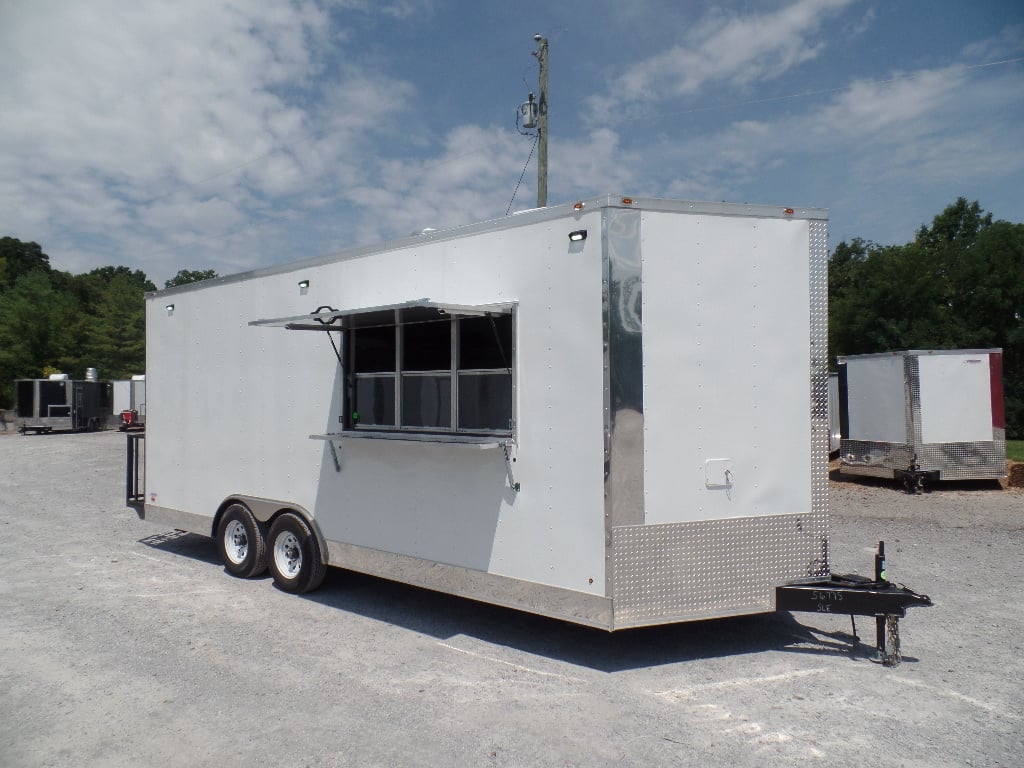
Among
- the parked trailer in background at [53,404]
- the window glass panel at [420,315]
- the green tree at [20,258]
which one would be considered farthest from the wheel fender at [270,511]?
the green tree at [20,258]

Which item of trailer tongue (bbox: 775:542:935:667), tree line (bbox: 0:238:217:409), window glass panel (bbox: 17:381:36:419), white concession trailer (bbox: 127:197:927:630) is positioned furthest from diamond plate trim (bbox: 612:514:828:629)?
tree line (bbox: 0:238:217:409)

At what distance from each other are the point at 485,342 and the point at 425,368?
67 centimetres

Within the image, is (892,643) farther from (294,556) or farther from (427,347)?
(294,556)

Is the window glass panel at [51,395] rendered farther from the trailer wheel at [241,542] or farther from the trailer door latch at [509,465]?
the trailer door latch at [509,465]

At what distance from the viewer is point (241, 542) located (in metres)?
7.68

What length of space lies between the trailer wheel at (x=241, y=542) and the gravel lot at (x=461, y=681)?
8.0 inches

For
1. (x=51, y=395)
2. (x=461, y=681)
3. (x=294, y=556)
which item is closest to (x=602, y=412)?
(x=461, y=681)

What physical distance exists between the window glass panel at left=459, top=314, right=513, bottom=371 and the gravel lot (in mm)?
2102

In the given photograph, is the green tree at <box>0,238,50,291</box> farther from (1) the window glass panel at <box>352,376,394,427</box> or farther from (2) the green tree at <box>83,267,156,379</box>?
(1) the window glass panel at <box>352,376,394,427</box>

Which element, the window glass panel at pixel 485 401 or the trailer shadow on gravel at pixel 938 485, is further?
the trailer shadow on gravel at pixel 938 485

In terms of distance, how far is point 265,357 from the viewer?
733 centimetres

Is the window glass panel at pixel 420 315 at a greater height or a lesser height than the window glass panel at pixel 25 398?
greater

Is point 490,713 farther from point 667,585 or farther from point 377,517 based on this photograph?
point 377,517

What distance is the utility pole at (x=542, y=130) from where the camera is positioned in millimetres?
12617
